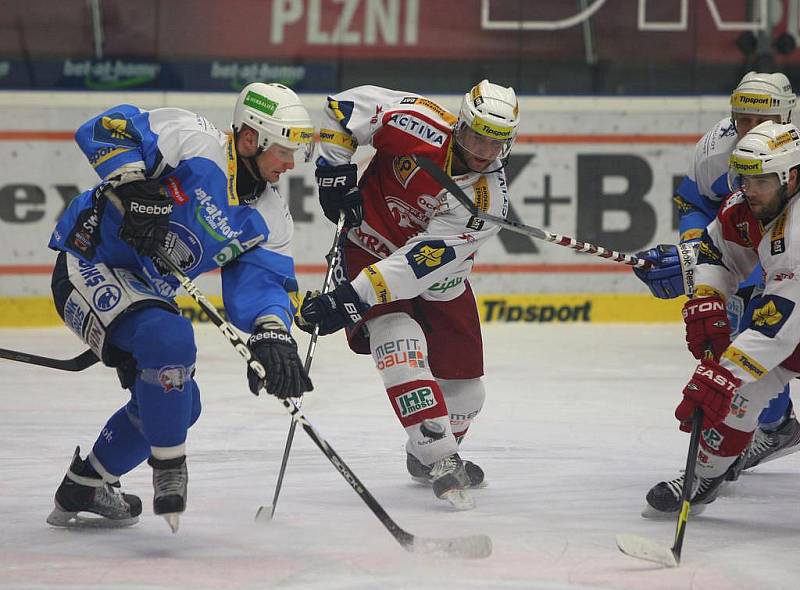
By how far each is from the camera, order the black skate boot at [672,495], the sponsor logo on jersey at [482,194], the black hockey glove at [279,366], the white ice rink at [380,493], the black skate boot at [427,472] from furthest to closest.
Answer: the black skate boot at [427,472], the sponsor logo on jersey at [482,194], the black skate boot at [672,495], the black hockey glove at [279,366], the white ice rink at [380,493]

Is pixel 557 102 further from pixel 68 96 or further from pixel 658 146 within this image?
pixel 68 96

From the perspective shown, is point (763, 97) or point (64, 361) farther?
point (763, 97)

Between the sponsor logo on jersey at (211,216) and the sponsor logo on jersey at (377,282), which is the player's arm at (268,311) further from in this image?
the sponsor logo on jersey at (377,282)

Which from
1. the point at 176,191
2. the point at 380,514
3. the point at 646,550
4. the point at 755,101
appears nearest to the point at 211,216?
the point at 176,191

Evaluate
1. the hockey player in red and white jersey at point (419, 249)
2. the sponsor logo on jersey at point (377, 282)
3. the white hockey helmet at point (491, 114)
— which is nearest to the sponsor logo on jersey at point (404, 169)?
the hockey player in red and white jersey at point (419, 249)

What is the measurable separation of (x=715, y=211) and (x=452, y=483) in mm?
1407

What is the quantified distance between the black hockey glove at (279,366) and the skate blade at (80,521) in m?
0.55

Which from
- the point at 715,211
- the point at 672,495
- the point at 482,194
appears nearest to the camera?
the point at 672,495

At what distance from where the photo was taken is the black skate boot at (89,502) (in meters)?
3.20

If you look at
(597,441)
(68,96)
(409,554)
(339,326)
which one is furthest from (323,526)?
(68,96)

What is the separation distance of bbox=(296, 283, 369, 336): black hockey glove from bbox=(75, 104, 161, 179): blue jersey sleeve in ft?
2.29

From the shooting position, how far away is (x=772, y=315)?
3207 mm

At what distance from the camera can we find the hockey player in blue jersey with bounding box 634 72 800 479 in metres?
3.93

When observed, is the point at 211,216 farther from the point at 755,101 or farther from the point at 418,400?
the point at 755,101
